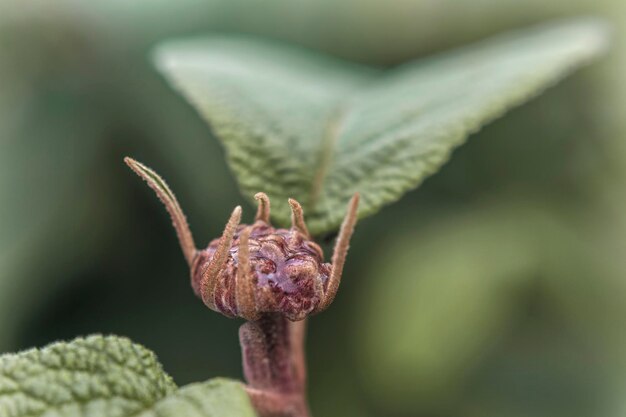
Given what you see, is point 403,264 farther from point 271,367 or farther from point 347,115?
point 271,367

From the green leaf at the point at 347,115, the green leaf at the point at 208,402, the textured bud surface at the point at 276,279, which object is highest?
the green leaf at the point at 347,115

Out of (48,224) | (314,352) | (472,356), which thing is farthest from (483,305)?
(48,224)

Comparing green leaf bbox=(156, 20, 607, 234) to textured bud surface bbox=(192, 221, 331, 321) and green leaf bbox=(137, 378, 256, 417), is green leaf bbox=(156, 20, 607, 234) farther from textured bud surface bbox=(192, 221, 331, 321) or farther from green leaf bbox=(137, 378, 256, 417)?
green leaf bbox=(137, 378, 256, 417)

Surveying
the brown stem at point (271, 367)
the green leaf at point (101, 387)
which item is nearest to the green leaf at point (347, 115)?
the brown stem at point (271, 367)

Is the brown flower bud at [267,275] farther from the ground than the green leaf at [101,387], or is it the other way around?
the brown flower bud at [267,275]

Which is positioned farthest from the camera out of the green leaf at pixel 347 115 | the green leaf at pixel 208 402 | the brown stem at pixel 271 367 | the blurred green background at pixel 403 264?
the blurred green background at pixel 403 264

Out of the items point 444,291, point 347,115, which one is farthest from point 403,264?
point 347,115

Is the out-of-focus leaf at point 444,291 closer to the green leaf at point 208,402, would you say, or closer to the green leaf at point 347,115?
the green leaf at point 347,115

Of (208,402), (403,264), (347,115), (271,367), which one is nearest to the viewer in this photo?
(208,402)
